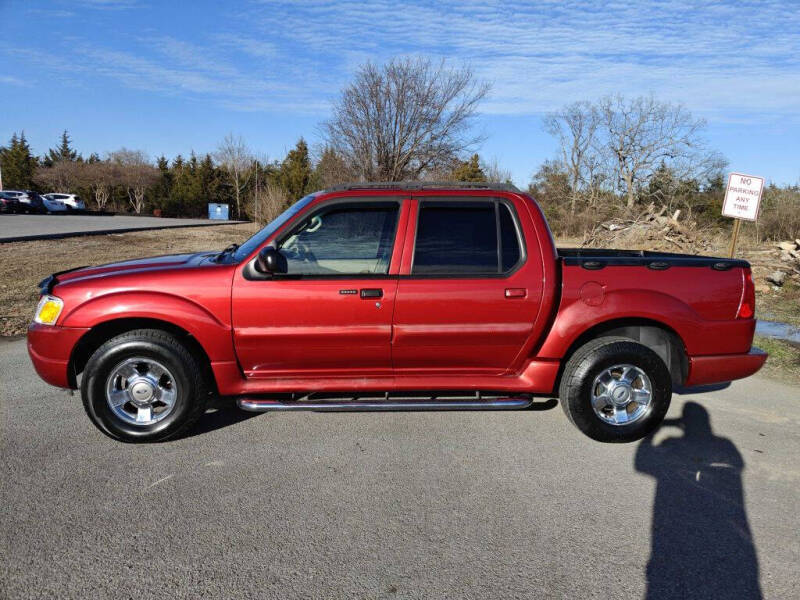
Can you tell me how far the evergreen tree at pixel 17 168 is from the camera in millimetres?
55562

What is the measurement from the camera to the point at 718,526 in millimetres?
2969

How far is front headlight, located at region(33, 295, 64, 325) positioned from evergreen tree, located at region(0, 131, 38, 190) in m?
63.9

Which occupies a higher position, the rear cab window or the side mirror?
the rear cab window

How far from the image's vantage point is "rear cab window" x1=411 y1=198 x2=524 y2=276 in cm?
399

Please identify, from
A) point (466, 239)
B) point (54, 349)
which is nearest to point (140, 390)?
point (54, 349)

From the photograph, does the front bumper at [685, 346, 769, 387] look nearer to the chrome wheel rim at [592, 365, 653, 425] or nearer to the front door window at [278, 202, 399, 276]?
the chrome wheel rim at [592, 365, 653, 425]

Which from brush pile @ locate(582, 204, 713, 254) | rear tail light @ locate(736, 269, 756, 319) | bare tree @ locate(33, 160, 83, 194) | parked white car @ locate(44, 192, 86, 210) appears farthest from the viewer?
bare tree @ locate(33, 160, 83, 194)

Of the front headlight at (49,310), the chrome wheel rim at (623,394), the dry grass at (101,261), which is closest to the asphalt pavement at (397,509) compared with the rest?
the chrome wheel rim at (623,394)

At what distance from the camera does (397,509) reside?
123 inches

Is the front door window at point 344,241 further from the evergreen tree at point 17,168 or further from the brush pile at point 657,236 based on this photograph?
the evergreen tree at point 17,168

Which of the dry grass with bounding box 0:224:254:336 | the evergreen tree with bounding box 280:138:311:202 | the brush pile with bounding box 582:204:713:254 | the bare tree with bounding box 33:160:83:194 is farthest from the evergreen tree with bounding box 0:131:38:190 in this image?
the brush pile with bounding box 582:204:713:254

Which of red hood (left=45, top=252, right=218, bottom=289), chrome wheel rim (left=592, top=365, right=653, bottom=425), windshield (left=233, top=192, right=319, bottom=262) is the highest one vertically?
windshield (left=233, top=192, right=319, bottom=262)

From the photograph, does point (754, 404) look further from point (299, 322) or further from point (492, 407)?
point (299, 322)

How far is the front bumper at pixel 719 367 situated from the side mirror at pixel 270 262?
3.12 m
